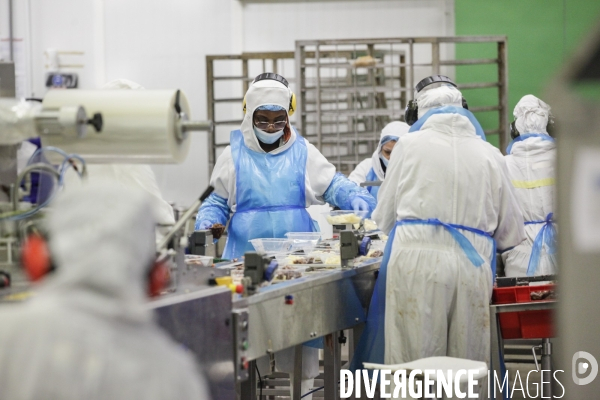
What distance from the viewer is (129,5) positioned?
8.48 meters

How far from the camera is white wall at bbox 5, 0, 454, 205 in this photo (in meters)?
8.23

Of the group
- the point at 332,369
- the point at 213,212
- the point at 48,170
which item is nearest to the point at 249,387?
the point at 332,369

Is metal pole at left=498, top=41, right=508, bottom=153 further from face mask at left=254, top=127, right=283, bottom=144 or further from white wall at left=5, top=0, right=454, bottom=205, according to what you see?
face mask at left=254, top=127, right=283, bottom=144

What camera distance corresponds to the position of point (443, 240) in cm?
315

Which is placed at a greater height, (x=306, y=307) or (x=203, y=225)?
(x=203, y=225)

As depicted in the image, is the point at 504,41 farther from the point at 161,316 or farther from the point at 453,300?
the point at 161,316

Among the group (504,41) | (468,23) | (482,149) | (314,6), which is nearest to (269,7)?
(314,6)

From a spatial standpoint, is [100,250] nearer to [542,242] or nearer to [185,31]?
[542,242]

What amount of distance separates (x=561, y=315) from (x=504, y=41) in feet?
21.0

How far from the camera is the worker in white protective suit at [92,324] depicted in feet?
4.00

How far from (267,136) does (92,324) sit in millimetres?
2806

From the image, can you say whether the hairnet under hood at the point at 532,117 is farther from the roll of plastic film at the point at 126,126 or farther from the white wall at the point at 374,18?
the roll of plastic film at the point at 126,126

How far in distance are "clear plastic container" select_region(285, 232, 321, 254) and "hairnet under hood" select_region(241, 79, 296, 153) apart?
0.59 metres

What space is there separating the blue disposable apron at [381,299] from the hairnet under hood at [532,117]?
85.0 inches
